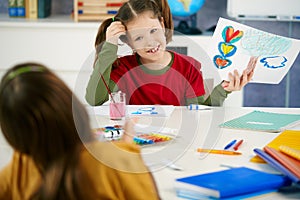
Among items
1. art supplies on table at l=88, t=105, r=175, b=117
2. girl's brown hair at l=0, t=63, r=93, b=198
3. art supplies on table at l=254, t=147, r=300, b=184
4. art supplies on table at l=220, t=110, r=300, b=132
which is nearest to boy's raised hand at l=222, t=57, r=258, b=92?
art supplies on table at l=220, t=110, r=300, b=132

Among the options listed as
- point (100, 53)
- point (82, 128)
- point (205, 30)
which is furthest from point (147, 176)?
point (205, 30)

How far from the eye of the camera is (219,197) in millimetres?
1123

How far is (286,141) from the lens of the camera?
5.19ft

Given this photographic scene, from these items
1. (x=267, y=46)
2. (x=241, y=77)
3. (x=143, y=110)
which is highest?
(x=267, y=46)

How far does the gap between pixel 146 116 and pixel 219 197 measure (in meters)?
0.78

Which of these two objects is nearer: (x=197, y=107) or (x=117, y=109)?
(x=117, y=109)

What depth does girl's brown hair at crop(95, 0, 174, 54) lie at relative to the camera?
2.07 meters

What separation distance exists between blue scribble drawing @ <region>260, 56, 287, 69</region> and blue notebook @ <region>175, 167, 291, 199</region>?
2.71 feet

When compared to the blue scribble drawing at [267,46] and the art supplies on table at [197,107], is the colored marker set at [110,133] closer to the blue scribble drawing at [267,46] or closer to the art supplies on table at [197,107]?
the art supplies on table at [197,107]

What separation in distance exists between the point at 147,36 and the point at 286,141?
0.62m

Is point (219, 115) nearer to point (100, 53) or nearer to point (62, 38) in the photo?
point (100, 53)

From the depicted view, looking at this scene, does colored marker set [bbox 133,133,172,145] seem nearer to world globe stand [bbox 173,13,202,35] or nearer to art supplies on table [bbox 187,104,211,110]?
art supplies on table [bbox 187,104,211,110]

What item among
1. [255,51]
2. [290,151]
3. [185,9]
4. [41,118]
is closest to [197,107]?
[255,51]

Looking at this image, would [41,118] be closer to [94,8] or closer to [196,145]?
[196,145]
